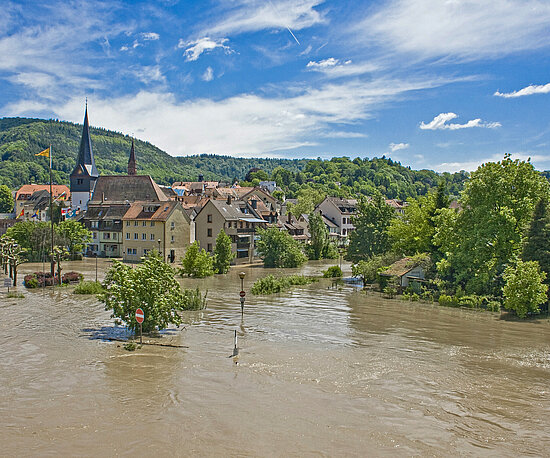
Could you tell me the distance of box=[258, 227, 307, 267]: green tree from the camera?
6322cm

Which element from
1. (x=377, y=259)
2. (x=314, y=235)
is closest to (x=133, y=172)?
(x=314, y=235)

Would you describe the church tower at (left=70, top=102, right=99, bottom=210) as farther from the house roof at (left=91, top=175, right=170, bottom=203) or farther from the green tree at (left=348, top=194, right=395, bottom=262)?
the green tree at (left=348, top=194, right=395, bottom=262)

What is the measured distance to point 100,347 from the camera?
72.6 ft

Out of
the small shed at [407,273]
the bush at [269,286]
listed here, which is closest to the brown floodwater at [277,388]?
the bush at [269,286]

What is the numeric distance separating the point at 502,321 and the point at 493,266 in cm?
599

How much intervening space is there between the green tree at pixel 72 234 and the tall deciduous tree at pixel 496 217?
4933cm

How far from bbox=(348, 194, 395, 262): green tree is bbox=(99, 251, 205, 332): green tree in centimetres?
3044

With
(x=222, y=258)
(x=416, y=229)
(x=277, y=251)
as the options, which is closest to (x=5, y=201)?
(x=277, y=251)

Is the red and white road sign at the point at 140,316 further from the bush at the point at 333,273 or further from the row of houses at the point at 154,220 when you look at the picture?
the row of houses at the point at 154,220

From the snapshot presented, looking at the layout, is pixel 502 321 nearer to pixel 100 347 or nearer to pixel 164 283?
pixel 164 283

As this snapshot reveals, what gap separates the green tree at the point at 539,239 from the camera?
107 feet

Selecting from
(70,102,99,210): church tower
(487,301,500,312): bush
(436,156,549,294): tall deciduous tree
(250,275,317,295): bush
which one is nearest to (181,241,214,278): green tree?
(250,275,317,295): bush

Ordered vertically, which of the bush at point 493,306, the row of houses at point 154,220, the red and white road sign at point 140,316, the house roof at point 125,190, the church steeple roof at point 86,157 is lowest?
the bush at point 493,306

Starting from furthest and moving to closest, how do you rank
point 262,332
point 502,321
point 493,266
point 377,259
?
1. point 377,259
2. point 493,266
3. point 502,321
4. point 262,332
